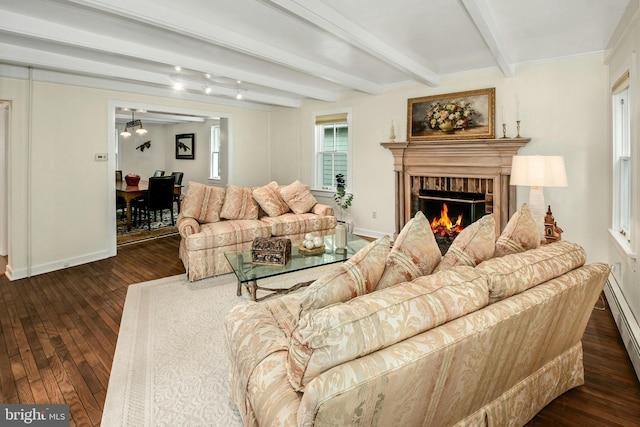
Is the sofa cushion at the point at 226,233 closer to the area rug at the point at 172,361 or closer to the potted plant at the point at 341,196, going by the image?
the area rug at the point at 172,361

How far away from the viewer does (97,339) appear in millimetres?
2553

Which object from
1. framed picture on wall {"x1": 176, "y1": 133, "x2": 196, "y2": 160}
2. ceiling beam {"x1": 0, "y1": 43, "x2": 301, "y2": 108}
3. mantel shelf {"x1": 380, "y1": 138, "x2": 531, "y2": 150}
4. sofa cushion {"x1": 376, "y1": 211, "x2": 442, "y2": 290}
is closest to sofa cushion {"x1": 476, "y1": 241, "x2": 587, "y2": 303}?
sofa cushion {"x1": 376, "y1": 211, "x2": 442, "y2": 290}

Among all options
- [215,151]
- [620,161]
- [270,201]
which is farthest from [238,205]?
[215,151]

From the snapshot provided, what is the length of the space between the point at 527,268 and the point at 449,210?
356 cm

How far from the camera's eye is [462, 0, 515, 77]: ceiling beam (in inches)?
98.3

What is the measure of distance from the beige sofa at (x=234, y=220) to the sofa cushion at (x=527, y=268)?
3.01 meters

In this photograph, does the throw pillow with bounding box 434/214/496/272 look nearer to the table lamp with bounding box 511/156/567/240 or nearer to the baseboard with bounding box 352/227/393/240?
the table lamp with bounding box 511/156/567/240

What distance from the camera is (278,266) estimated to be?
2963 millimetres

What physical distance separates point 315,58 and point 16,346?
149 inches

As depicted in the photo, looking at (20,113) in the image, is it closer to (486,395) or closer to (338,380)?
(338,380)

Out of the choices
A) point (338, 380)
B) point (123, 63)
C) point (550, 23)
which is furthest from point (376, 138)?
point (338, 380)

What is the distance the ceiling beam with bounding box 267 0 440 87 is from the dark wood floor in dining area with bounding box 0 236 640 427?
2.64 m

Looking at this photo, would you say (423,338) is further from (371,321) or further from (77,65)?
(77,65)

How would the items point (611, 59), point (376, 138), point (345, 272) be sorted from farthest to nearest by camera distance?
point (376, 138)
point (611, 59)
point (345, 272)
